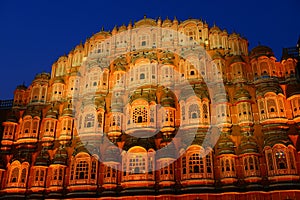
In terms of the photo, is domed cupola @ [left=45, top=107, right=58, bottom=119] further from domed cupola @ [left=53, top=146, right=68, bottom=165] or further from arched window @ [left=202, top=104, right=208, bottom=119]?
arched window @ [left=202, top=104, right=208, bottom=119]

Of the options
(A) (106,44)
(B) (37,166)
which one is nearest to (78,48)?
(A) (106,44)

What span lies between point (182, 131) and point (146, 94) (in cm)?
477

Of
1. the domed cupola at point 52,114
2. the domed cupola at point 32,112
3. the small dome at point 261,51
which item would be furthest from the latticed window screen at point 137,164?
the small dome at point 261,51

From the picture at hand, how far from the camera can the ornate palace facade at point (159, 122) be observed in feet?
93.3

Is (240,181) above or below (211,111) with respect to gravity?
below

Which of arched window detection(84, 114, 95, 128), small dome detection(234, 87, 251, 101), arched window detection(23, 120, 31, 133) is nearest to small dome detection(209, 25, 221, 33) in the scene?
small dome detection(234, 87, 251, 101)

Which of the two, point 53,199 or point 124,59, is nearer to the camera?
point 53,199

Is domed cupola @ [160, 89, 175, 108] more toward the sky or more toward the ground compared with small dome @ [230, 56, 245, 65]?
more toward the ground

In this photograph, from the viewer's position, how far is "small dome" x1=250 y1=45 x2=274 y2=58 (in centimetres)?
3325

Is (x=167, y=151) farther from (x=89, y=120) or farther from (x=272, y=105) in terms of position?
(x=272, y=105)

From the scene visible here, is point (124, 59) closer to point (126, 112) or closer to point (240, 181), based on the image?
point (126, 112)

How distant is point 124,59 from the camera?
36.2 meters

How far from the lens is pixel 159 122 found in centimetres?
3167

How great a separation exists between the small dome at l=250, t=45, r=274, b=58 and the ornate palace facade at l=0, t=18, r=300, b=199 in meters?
0.09
